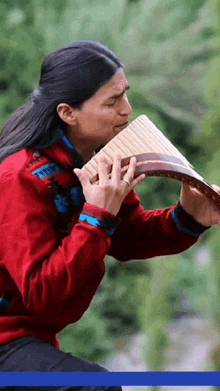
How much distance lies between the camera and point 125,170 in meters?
1.72

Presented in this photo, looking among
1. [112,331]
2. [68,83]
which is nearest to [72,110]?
[68,83]

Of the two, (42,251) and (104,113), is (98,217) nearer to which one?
(42,251)

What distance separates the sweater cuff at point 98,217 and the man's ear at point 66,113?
11.5 inches

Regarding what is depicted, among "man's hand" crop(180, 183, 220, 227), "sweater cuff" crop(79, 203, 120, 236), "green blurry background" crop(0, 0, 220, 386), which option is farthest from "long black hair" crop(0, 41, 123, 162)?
"green blurry background" crop(0, 0, 220, 386)

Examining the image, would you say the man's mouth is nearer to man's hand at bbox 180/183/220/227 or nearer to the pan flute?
the pan flute

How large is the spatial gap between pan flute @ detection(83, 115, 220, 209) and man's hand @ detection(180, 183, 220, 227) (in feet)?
0.52

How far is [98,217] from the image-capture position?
5.41 ft

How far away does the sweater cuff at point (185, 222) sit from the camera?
2070 mm

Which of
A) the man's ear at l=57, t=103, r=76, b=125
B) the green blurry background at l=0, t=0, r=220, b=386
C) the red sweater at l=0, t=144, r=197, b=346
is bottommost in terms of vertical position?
the green blurry background at l=0, t=0, r=220, b=386

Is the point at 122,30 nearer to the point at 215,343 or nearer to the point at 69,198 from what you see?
the point at 215,343

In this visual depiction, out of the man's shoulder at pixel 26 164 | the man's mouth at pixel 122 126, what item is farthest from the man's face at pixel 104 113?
the man's shoulder at pixel 26 164

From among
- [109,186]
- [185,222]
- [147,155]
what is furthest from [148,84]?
[109,186]

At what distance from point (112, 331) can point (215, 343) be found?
79 cm

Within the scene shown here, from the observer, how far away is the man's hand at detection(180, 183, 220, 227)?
201 cm
